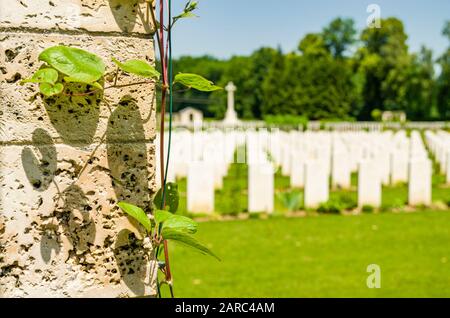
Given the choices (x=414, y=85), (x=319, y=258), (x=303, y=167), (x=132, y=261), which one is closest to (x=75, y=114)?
(x=132, y=261)

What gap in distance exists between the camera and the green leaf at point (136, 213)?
1130 millimetres

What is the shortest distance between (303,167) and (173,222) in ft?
29.6

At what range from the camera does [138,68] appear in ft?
3.64

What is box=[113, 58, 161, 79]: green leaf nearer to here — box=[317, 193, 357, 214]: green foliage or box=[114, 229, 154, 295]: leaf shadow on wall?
box=[114, 229, 154, 295]: leaf shadow on wall

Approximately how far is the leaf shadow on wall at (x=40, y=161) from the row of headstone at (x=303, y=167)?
20.2ft

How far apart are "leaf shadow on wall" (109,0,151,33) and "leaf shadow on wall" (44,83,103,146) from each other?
0.15 metres

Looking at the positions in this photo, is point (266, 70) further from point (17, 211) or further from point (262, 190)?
point (17, 211)

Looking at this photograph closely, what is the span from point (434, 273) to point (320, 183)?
9.75ft

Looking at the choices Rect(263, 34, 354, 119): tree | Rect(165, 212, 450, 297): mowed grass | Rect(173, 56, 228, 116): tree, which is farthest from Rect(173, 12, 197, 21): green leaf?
Rect(263, 34, 354, 119): tree

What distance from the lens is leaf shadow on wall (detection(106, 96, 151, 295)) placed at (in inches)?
45.8

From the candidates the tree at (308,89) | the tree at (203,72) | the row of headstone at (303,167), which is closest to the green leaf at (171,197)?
the row of headstone at (303,167)

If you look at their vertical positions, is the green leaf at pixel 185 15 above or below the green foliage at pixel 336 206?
above

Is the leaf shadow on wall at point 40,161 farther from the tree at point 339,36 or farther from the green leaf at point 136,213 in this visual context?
the tree at point 339,36

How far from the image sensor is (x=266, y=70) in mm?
48344
